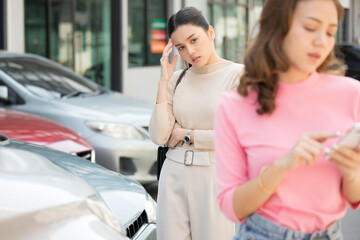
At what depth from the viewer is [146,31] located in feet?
53.6

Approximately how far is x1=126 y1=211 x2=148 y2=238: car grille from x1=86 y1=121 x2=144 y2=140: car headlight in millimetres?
2748

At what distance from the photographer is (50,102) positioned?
7.08 m

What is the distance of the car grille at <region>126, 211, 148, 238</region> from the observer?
12.2 feet

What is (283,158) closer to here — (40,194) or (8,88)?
(40,194)

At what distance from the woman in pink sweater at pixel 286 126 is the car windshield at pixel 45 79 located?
5.41 meters

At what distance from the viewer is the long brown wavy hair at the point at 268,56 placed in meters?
2.01

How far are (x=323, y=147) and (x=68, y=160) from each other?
2463 mm

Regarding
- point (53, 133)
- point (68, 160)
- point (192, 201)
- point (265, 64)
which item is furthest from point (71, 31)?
point (265, 64)

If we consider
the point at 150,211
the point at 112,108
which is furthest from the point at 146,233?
the point at 112,108

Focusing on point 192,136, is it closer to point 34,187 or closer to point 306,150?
point 34,187

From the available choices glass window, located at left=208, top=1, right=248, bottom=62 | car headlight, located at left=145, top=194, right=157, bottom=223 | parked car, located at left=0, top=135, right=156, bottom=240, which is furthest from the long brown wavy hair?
glass window, located at left=208, top=1, right=248, bottom=62

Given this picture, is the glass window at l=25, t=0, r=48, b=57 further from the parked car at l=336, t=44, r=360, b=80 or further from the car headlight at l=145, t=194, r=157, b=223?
the car headlight at l=145, t=194, r=157, b=223

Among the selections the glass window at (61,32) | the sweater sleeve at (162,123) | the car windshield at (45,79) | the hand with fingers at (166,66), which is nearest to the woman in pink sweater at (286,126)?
the sweater sleeve at (162,123)

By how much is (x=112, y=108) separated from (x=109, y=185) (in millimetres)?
3274
